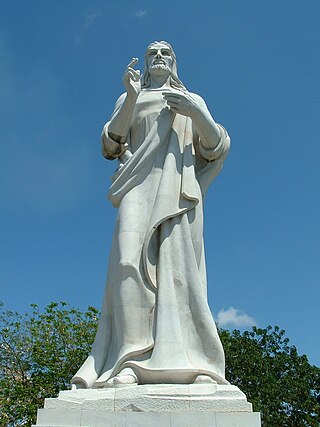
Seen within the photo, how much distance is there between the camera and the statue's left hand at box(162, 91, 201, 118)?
8.14 m

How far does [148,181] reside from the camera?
8.03m

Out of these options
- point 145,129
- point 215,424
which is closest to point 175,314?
point 215,424

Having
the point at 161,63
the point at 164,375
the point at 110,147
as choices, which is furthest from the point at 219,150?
the point at 164,375

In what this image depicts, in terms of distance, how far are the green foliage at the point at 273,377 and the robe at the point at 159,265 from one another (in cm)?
2034

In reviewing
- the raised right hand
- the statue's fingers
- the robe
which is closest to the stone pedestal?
the robe

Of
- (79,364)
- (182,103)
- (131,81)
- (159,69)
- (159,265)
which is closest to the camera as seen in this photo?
(159,265)

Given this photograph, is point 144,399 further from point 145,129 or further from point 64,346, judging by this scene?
point 64,346

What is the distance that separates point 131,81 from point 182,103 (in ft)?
2.87

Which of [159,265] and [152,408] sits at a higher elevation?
[159,265]

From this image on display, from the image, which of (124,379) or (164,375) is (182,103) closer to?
(164,375)

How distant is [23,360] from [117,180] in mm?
20630

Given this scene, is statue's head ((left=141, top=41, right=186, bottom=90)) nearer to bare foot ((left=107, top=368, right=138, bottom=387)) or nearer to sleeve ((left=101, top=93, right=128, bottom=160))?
sleeve ((left=101, top=93, right=128, bottom=160))

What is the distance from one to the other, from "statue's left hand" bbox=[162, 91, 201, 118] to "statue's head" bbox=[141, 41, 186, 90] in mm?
952

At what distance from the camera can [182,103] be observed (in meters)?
8.14
